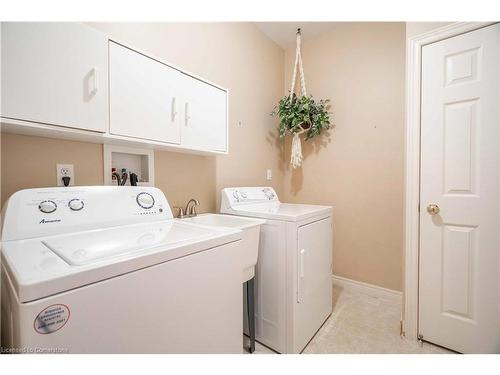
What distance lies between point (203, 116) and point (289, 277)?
1210 mm

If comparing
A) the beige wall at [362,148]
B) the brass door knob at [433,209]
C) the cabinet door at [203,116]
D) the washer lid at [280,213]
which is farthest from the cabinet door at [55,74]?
the beige wall at [362,148]

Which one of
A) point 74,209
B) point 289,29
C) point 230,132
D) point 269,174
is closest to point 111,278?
point 74,209

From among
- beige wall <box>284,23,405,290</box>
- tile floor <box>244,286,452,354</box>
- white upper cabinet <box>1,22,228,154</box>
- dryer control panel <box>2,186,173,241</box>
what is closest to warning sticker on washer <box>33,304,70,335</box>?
dryer control panel <box>2,186,173,241</box>

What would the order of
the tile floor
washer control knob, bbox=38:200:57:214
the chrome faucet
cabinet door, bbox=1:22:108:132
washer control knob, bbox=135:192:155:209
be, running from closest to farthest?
cabinet door, bbox=1:22:108:132 < washer control knob, bbox=38:200:57:214 < washer control knob, bbox=135:192:155:209 < the tile floor < the chrome faucet

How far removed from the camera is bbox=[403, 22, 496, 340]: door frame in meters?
1.58

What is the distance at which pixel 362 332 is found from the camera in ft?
5.85

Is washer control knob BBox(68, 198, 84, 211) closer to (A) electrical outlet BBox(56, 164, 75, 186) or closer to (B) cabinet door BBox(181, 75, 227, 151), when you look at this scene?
(A) electrical outlet BBox(56, 164, 75, 186)

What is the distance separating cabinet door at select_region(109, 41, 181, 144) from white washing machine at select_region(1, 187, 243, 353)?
14.0 inches

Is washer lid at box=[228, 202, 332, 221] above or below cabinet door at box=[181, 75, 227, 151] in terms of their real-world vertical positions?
below

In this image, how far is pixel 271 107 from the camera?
2656mm

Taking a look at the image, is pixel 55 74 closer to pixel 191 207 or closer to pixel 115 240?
pixel 115 240

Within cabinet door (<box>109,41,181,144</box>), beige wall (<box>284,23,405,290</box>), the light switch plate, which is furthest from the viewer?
the light switch plate

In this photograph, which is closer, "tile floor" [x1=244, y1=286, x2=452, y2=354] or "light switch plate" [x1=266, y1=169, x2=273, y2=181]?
"tile floor" [x1=244, y1=286, x2=452, y2=354]

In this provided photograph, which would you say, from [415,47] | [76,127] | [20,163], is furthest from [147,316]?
[415,47]
